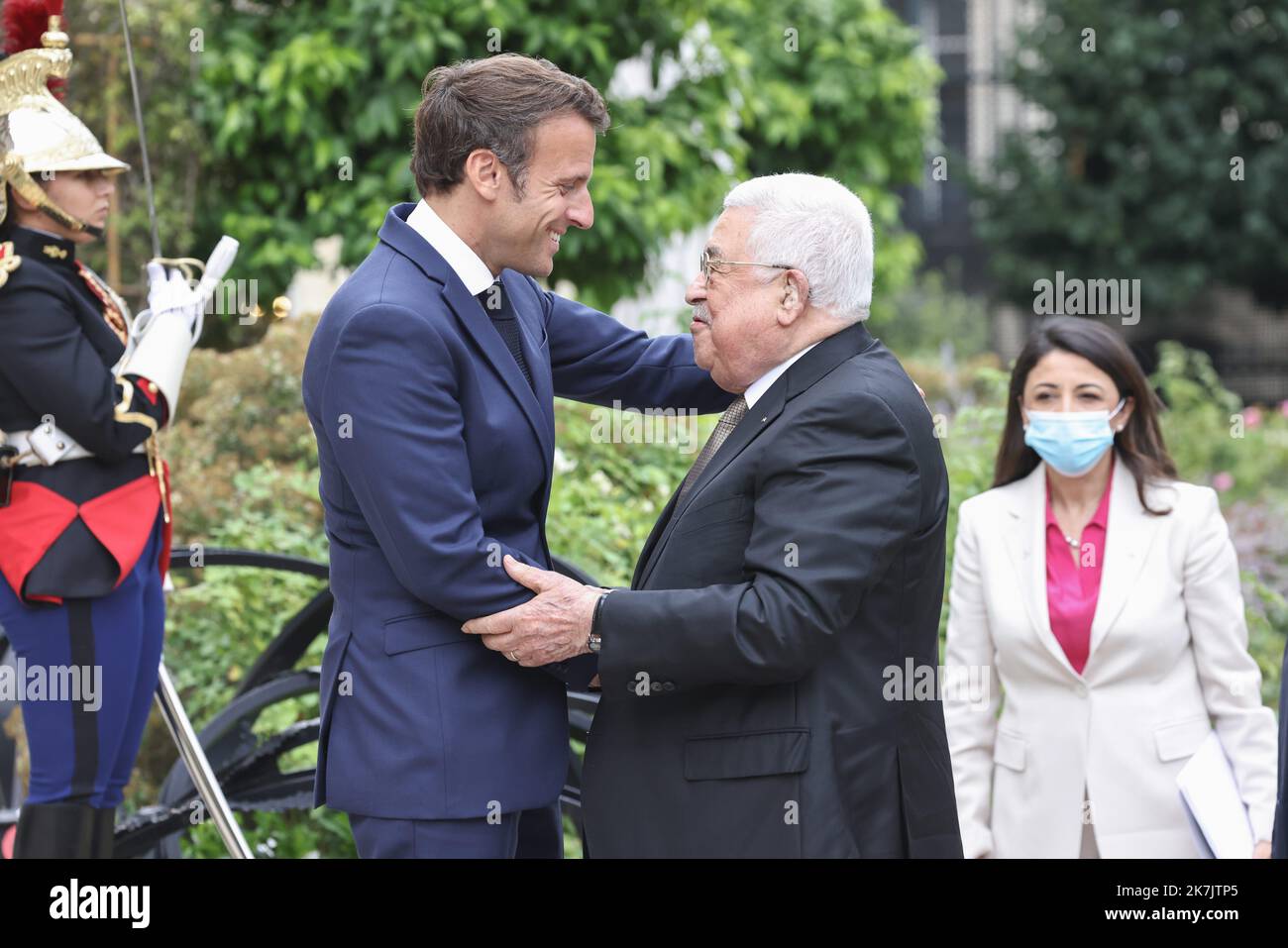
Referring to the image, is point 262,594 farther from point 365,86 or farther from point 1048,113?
point 1048,113

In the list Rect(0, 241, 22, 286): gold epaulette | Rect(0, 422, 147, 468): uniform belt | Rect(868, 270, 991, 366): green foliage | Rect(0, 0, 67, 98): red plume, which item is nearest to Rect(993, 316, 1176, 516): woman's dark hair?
Rect(0, 422, 147, 468): uniform belt

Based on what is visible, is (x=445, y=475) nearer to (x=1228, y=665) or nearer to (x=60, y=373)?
(x=60, y=373)

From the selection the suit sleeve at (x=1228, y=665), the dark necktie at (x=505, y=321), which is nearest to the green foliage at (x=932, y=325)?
the suit sleeve at (x=1228, y=665)

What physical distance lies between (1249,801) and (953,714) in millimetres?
687

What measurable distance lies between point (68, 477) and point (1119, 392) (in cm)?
254

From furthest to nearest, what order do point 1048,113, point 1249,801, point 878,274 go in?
point 1048,113 < point 878,274 < point 1249,801

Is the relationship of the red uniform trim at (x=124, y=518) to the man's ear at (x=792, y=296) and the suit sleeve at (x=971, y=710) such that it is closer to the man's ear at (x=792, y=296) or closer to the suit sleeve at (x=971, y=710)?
the man's ear at (x=792, y=296)

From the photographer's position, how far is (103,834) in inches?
153

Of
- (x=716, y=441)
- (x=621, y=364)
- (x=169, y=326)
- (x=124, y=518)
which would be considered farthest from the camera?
(x=169, y=326)

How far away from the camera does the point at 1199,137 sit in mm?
20188

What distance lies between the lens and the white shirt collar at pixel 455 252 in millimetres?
2908

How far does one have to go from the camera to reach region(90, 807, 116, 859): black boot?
3850mm

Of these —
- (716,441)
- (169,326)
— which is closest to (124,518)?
(169,326)
